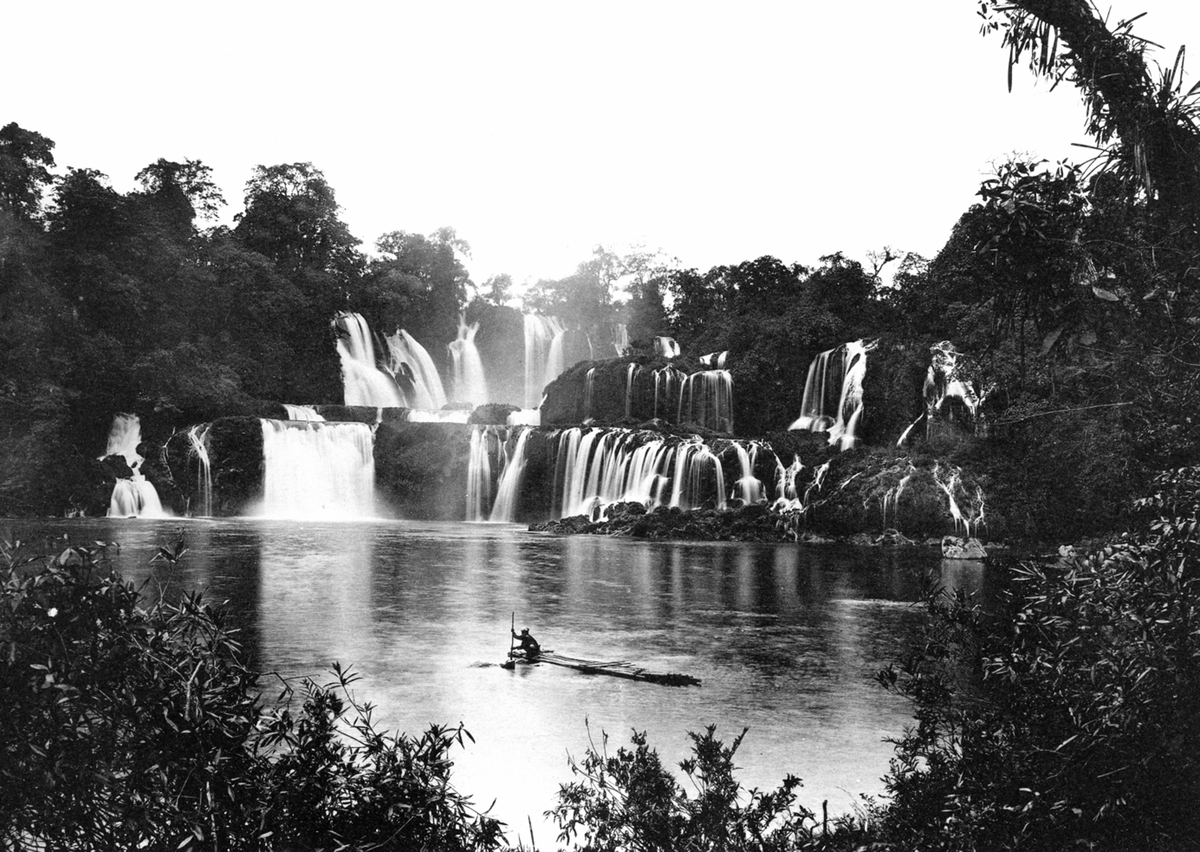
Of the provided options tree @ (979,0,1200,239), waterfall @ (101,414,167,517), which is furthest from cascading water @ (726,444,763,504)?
tree @ (979,0,1200,239)

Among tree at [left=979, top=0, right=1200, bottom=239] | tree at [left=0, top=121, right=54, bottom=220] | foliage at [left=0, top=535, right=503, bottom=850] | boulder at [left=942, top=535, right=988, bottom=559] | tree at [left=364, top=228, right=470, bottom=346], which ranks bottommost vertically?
boulder at [left=942, top=535, right=988, bottom=559]

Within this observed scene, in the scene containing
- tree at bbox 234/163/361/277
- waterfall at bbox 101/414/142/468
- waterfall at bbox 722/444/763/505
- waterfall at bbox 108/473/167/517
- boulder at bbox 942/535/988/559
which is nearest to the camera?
boulder at bbox 942/535/988/559

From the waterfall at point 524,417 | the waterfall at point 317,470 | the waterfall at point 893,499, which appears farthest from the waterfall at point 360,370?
the waterfall at point 893,499

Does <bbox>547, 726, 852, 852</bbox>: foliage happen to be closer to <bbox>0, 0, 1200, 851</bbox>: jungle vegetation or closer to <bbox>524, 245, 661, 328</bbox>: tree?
<bbox>0, 0, 1200, 851</bbox>: jungle vegetation

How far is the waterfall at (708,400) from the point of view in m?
38.0

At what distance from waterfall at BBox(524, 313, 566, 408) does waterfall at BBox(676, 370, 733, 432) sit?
1875 centimetres

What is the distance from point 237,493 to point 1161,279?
1326 inches

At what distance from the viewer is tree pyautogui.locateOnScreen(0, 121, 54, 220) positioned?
77.2 feet

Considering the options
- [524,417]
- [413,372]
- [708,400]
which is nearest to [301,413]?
[524,417]

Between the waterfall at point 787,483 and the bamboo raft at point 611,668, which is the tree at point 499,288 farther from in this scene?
the bamboo raft at point 611,668

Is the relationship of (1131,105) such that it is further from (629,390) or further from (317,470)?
(629,390)

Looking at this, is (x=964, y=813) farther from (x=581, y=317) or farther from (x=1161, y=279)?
(x=581, y=317)

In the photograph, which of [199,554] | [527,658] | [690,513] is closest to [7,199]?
[199,554]

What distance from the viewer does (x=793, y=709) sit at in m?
7.50
